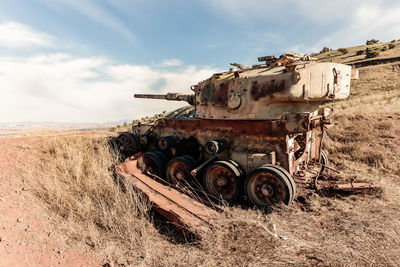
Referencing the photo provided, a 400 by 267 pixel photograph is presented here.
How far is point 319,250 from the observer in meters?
3.15

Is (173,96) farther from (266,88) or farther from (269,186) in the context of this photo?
(269,186)

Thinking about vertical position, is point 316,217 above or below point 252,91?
below

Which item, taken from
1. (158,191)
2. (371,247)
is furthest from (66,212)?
(371,247)

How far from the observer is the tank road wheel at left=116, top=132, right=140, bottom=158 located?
7957mm

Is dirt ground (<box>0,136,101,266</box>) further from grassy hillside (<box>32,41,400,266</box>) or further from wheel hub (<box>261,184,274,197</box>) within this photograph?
wheel hub (<box>261,184,274,197</box>)

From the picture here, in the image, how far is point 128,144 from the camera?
26.5ft

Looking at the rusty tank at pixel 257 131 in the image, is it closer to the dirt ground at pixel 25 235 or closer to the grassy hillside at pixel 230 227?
the grassy hillside at pixel 230 227

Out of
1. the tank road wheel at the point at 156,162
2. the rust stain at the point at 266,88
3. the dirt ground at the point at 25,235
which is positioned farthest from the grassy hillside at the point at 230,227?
the rust stain at the point at 266,88

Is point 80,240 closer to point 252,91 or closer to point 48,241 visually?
point 48,241

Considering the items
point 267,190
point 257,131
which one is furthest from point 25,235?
point 257,131

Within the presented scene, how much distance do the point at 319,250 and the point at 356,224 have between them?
52.0 inches

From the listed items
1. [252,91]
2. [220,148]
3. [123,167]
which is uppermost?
[252,91]

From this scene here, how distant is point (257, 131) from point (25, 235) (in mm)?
4896

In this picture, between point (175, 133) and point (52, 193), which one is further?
point (175, 133)
